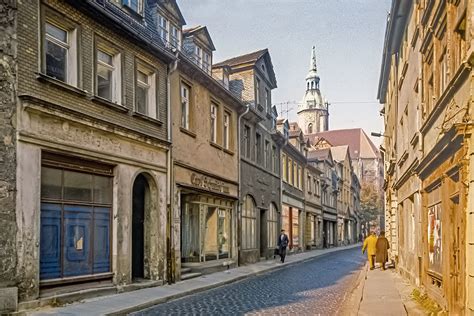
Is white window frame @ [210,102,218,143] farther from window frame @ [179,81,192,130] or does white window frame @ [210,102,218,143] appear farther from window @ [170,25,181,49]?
window @ [170,25,181,49]

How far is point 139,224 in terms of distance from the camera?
16766 mm

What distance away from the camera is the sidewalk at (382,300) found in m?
11.4

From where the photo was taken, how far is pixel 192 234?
20.2 metres

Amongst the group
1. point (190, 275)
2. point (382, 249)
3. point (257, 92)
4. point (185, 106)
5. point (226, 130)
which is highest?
point (257, 92)

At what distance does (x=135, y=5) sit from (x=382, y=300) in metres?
10.8

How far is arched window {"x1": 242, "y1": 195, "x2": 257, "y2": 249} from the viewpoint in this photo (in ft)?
84.9

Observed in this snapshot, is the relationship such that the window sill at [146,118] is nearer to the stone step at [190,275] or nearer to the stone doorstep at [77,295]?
the stone doorstep at [77,295]

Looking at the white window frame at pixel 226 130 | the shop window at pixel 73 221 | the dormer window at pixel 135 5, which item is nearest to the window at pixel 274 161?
the white window frame at pixel 226 130

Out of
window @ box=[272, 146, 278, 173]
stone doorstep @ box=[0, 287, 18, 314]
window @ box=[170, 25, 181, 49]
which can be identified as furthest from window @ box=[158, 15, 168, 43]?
window @ box=[272, 146, 278, 173]

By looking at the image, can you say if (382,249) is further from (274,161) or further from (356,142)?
(356,142)

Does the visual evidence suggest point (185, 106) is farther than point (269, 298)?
Yes

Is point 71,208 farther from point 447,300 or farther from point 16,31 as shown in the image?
point 447,300

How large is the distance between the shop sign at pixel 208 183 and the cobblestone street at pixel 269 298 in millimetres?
3816

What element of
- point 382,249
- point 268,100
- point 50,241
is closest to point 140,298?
point 50,241
